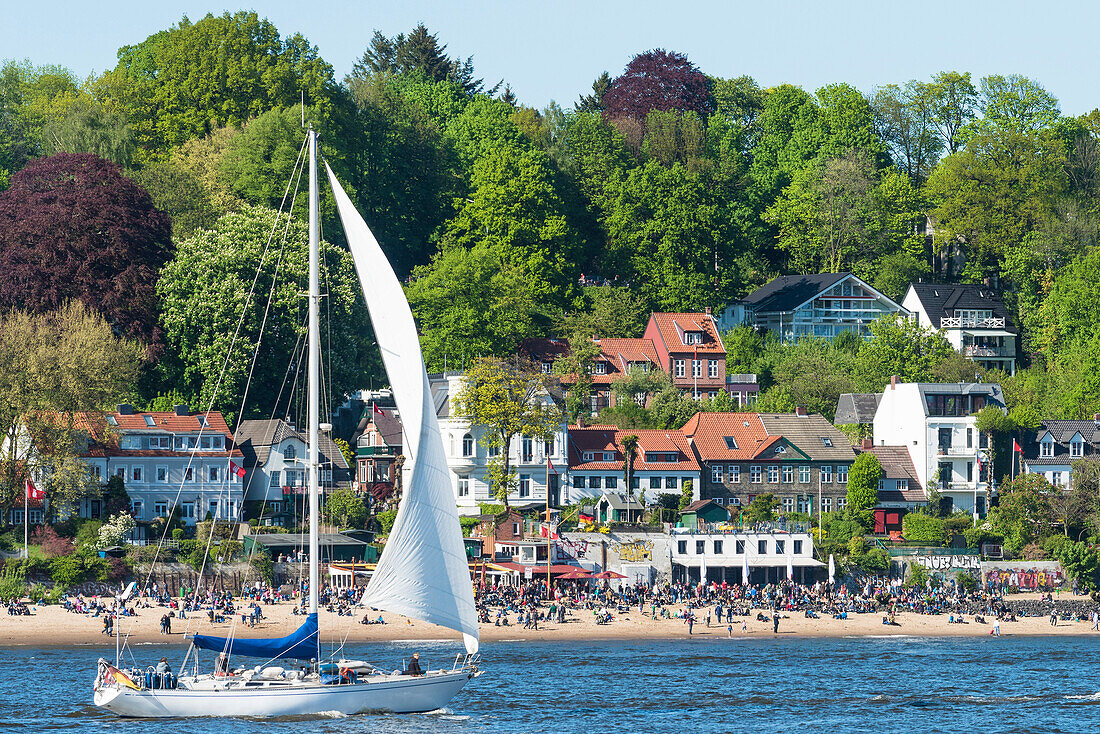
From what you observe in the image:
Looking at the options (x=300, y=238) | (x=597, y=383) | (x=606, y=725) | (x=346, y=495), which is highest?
(x=300, y=238)

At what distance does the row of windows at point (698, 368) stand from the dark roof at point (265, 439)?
2656 cm

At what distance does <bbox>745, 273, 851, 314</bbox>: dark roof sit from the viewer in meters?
124

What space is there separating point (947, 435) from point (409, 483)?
60.3m

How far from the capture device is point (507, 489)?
3676 inches

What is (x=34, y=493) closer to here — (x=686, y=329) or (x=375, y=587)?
(x=375, y=587)

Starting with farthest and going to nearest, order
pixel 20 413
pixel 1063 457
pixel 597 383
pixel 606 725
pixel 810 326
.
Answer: pixel 810 326, pixel 597 383, pixel 1063 457, pixel 20 413, pixel 606 725

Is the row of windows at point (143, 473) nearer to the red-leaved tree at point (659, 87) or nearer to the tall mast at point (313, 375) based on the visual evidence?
the tall mast at point (313, 375)

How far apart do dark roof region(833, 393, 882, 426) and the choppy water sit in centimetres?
2914

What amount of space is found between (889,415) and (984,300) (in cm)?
2537

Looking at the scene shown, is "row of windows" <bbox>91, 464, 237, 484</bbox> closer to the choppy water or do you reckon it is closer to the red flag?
the red flag

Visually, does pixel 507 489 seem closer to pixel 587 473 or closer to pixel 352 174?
pixel 587 473

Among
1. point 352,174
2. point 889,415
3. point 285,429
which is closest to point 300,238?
point 285,429

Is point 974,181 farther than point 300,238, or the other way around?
point 974,181

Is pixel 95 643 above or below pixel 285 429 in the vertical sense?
below
